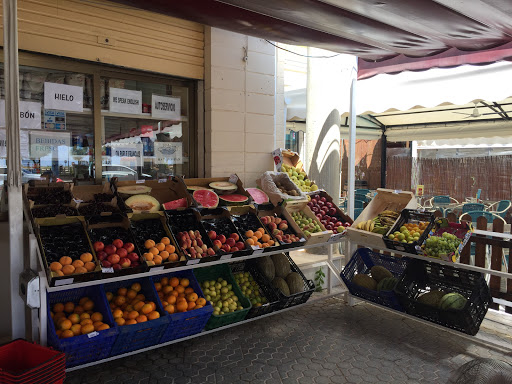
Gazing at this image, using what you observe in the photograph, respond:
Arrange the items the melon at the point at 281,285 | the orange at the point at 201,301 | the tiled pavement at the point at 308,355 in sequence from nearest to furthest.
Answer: the tiled pavement at the point at 308,355 → the orange at the point at 201,301 → the melon at the point at 281,285

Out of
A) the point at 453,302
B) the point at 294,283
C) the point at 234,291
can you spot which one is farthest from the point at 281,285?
the point at 453,302

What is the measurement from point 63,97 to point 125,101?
665 millimetres

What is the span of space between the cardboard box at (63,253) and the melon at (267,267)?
1.89m

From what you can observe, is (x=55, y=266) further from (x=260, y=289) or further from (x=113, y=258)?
(x=260, y=289)

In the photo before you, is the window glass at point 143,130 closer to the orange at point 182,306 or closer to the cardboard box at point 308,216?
the cardboard box at point 308,216

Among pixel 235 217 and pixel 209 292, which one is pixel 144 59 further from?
pixel 209 292

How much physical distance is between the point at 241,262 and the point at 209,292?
69cm

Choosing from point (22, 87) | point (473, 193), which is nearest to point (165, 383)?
point (22, 87)

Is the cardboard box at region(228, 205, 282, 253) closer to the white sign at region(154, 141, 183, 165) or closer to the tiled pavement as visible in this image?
the tiled pavement

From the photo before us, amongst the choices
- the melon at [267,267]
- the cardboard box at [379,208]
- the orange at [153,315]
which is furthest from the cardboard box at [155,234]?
the cardboard box at [379,208]

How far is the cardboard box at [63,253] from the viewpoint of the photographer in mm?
2756

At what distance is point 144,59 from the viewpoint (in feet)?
14.6

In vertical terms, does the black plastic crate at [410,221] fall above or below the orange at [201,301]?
above

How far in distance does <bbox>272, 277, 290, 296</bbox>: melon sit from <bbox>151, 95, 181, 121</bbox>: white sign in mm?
2317
